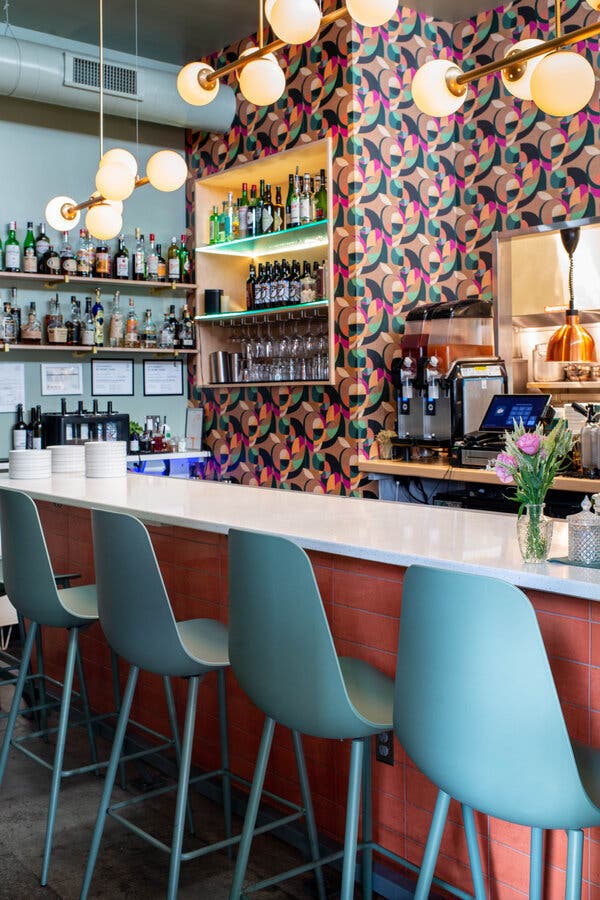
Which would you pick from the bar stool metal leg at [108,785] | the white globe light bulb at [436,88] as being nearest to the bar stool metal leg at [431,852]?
the bar stool metal leg at [108,785]

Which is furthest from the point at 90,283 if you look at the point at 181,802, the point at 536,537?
the point at 536,537

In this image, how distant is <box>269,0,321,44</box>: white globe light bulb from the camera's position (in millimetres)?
2436

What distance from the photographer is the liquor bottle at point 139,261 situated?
5.77 metres

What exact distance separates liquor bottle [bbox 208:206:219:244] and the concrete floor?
3.83 metres

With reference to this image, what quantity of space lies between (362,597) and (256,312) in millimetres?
3494

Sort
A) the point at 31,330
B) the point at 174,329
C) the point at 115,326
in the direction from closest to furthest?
the point at 31,330, the point at 115,326, the point at 174,329

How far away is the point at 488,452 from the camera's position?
13.7ft

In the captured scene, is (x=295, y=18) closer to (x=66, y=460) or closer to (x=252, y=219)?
(x=66, y=460)

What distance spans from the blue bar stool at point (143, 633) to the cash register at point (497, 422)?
2168 mm

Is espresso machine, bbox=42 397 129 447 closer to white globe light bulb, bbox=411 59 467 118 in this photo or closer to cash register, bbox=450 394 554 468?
cash register, bbox=450 394 554 468

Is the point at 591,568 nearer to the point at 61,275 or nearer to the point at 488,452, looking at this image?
the point at 488,452

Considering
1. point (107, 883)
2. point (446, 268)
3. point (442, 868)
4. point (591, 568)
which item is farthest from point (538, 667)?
point (446, 268)

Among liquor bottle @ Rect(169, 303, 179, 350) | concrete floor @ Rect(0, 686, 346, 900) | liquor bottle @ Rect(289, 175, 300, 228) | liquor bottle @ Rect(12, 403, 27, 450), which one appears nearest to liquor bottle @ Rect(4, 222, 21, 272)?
liquor bottle @ Rect(12, 403, 27, 450)

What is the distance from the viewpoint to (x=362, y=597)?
89.7 inches
